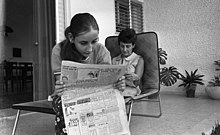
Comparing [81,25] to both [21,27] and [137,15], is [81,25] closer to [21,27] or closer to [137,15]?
[137,15]

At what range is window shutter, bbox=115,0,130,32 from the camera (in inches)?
161

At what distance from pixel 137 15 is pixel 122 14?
0.65 meters

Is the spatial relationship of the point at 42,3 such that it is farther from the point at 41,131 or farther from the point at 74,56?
the point at 74,56

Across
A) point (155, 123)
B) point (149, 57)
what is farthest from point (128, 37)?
point (155, 123)

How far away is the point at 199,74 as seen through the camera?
172 inches

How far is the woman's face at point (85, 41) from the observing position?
104cm

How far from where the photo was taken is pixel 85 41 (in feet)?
3.50

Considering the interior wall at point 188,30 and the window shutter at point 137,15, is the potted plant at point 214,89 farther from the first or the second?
the window shutter at point 137,15

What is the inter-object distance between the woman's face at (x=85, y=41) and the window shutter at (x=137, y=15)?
360 cm

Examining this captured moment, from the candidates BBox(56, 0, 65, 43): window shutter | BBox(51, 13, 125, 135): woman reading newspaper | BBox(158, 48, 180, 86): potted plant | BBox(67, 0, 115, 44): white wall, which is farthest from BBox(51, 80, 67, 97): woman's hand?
BBox(158, 48, 180, 86): potted plant

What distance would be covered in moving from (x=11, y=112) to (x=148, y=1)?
3.77 m

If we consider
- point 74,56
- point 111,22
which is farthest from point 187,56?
point 74,56

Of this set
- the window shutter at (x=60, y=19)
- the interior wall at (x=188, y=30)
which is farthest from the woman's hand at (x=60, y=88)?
the interior wall at (x=188, y=30)

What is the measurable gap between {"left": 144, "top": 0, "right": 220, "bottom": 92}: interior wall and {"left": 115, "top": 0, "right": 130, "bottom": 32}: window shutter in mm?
785
